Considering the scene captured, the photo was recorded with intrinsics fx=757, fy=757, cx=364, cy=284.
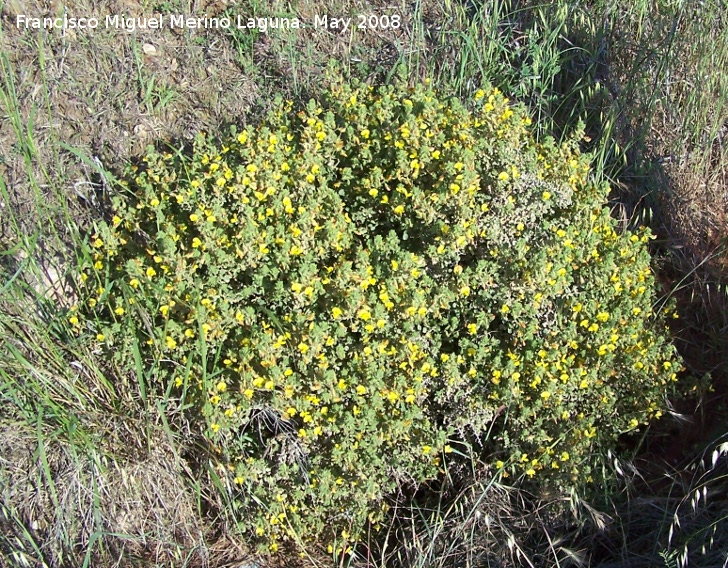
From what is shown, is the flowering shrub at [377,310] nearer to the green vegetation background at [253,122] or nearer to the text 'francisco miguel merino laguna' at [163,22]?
the green vegetation background at [253,122]

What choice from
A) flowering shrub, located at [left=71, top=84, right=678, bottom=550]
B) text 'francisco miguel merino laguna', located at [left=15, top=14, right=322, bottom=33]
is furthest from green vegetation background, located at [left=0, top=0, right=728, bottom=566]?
flowering shrub, located at [left=71, top=84, right=678, bottom=550]

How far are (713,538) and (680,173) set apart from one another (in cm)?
174

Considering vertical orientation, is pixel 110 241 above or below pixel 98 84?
below

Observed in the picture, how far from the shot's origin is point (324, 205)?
2.68 m

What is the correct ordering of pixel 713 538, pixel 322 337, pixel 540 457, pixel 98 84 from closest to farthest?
pixel 713 538 < pixel 322 337 < pixel 540 457 < pixel 98 84

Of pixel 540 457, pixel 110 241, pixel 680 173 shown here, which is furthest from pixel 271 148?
pixel 680 173

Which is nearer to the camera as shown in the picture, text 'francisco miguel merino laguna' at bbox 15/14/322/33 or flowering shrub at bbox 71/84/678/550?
flowering shrub at bbox 71/84/678/550

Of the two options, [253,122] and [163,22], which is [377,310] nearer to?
[253,122]

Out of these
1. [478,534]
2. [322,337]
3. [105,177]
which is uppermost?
[105,177]

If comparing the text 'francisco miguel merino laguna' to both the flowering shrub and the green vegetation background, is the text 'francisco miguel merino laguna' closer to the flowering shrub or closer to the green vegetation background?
the green vegetation background

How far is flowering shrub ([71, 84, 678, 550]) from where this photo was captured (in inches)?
96.6

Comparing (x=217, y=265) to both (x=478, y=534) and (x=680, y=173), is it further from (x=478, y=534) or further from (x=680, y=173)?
(x=680, y=173)

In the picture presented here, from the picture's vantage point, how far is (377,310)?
7.84 ft

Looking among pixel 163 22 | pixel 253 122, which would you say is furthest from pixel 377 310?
pixel 163 22
